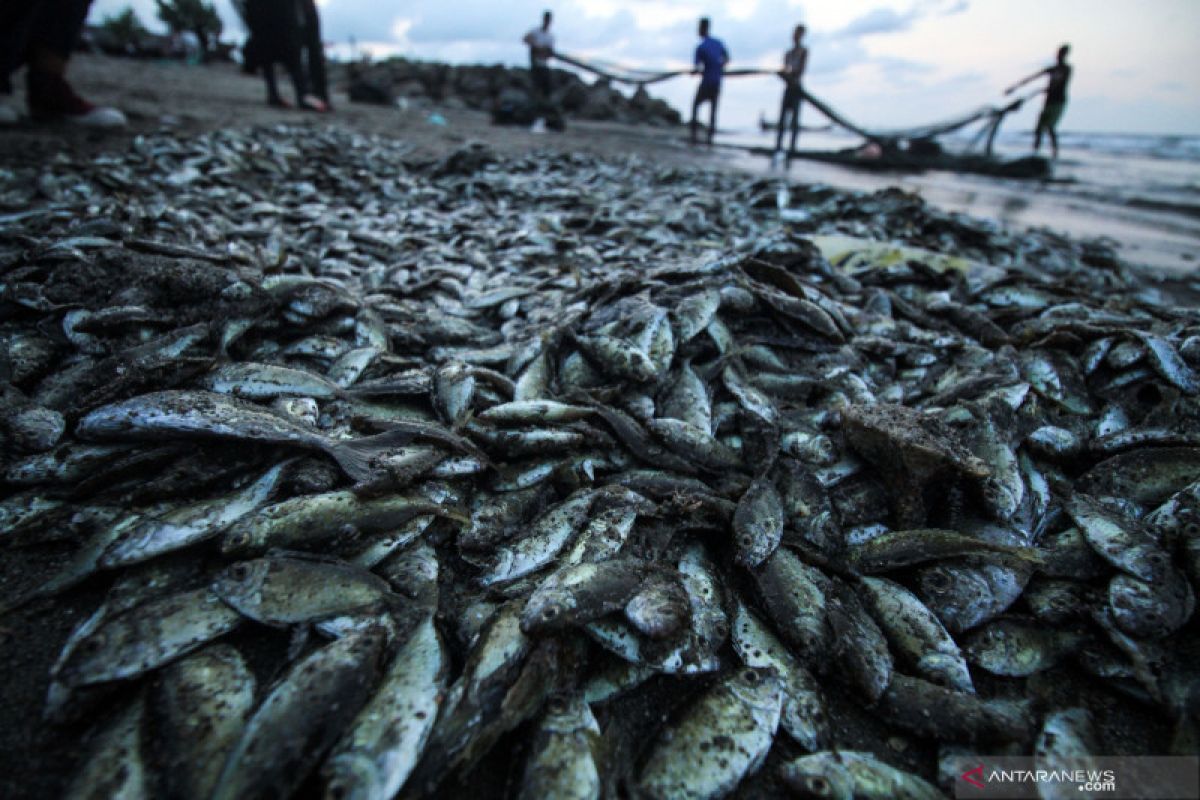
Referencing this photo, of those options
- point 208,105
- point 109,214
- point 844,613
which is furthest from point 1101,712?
point 208,105

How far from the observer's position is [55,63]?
6121 mm

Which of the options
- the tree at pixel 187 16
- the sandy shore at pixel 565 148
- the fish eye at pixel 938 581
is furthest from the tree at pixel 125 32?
the fish eye at pixel 938 581

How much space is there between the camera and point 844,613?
1691 millimetres

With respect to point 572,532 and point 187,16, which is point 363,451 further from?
point 187,16

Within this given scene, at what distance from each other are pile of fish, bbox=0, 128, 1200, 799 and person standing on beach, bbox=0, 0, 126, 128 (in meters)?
3.89

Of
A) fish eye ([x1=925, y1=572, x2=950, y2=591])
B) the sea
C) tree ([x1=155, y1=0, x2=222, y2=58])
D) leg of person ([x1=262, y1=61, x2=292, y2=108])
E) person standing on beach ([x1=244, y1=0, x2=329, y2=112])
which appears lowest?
fish eye ([x1=925, y1=572, x2=950, y2=591])

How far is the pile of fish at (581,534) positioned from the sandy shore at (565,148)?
414 centimetres

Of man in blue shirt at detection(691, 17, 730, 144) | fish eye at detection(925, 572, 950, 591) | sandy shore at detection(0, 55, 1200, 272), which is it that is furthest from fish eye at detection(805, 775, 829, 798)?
man in blue shirt at detection(691, 17, 730, 144)

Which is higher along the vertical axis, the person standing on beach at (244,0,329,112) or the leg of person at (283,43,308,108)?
the person standing on beach at (244,0,329,112)

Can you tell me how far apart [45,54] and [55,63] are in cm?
11

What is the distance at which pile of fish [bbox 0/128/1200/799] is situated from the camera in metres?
1.33

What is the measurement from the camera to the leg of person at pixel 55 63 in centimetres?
593

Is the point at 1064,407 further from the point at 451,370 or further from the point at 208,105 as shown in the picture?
the point at 208,105

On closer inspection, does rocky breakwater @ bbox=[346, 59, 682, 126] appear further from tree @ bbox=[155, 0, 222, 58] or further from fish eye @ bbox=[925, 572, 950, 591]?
fish eye @ bbox=[925, 572, 950, 591]
